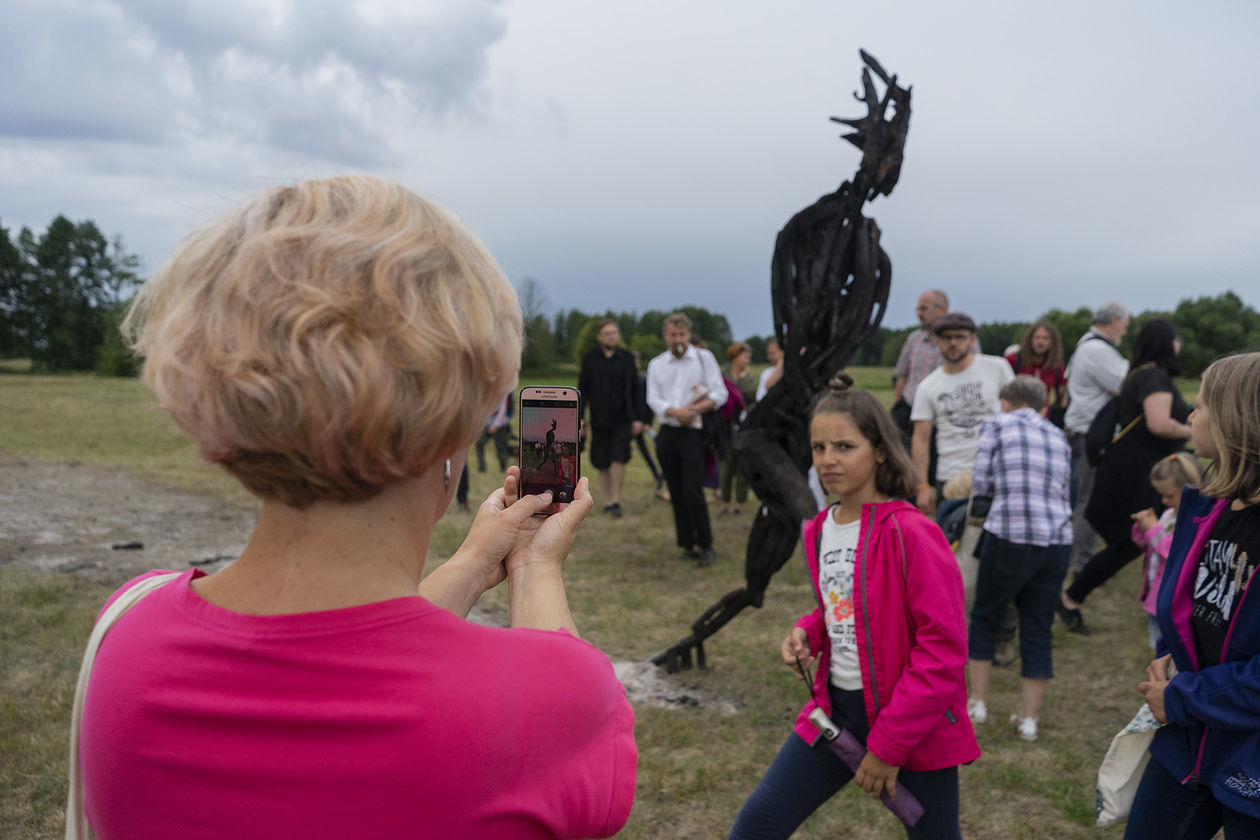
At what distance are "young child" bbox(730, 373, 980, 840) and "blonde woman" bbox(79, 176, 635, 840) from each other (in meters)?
1.48

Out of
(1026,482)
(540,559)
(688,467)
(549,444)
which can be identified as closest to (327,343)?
(540,559)

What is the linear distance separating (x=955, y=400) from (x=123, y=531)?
7.25 meters

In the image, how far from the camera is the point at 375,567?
82 centimetres

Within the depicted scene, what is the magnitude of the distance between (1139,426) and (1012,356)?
125 inches

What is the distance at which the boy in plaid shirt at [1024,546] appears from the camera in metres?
3.88

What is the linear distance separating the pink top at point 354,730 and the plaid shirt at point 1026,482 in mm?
3591

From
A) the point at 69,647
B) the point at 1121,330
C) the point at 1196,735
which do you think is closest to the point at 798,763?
the point at 1196,735

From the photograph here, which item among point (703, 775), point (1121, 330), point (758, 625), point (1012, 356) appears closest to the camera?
point (703, 775)

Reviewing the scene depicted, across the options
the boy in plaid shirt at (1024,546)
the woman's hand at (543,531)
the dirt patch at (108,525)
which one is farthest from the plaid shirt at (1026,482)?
the dirt patch at (108,525)

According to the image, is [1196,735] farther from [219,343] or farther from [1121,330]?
[1121,330]

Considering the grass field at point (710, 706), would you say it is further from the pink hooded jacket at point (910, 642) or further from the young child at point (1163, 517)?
the pink hooded jacket at point (910, 642)

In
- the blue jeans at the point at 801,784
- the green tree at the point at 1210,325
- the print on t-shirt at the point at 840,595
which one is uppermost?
the green tree at the point at 1210,325

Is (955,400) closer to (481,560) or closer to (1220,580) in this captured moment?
(1220,580)

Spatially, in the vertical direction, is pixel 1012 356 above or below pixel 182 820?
above
